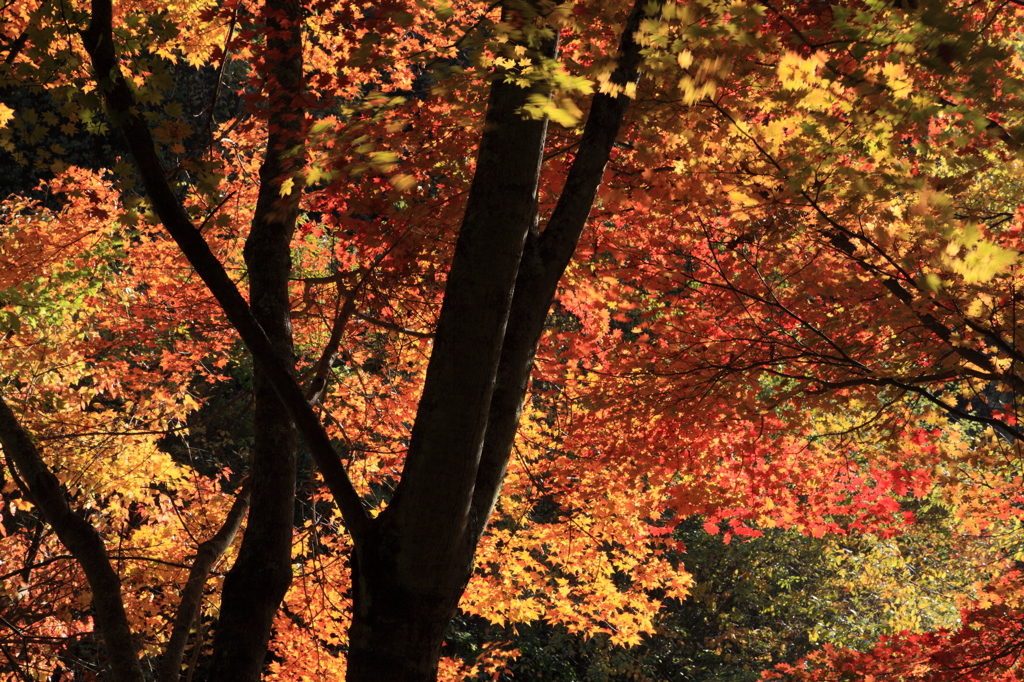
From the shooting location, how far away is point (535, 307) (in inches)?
122

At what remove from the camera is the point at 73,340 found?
8.53m

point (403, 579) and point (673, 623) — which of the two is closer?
point (403, 579)

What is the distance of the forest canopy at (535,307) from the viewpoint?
2.79 metres

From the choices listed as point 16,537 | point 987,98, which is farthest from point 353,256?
point 987,98

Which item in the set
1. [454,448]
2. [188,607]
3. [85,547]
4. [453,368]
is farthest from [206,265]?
[188,607]

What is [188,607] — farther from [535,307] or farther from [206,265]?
[535,307]

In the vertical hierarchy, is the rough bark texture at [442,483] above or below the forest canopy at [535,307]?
below

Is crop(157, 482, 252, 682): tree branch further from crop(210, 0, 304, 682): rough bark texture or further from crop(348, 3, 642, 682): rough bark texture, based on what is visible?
crop(348, 3, 642, 682): rough bark texture

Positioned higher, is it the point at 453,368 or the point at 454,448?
the point at 453,368

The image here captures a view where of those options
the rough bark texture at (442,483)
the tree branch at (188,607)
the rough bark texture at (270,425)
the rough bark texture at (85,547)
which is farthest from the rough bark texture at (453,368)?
the tree branch at (188,607)

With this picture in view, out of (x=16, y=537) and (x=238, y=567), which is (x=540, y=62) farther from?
(x=16, y=537)

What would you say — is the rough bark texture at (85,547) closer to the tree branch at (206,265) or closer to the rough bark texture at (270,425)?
the rough bark texture at (270,425)

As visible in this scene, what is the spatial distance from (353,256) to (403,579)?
7978mm

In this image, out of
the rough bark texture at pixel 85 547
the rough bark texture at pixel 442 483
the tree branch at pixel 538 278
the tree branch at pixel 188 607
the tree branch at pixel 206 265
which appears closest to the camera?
the rough bark texture at pixel 442 483
